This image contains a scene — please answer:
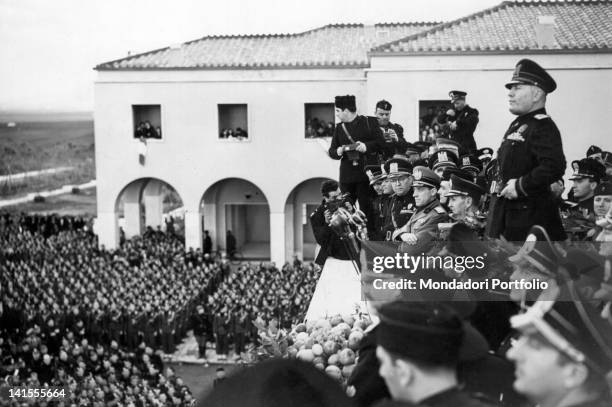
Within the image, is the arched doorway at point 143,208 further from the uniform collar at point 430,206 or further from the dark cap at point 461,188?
the dark cap at point 461,188

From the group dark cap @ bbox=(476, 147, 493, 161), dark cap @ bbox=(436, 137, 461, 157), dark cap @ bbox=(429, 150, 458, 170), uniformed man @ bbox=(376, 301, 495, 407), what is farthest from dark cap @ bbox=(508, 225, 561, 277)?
dark cap @ bbox=(476, 147, 493, 161)

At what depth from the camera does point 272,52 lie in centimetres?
2109

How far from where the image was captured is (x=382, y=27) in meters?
20.1

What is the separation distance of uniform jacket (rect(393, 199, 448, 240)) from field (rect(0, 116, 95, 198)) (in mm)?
19274

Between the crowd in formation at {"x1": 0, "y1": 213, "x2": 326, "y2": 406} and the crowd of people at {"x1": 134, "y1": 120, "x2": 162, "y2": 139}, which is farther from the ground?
the crowd of people at {"x1": 134, "y1": 120, "x2": 162, "y2": 139}

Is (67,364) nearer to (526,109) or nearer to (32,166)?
(526,109)

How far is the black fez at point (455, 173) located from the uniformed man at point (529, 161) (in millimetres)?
610

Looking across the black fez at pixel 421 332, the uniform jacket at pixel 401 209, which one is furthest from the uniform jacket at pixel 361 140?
the black fez at pixel 421 332

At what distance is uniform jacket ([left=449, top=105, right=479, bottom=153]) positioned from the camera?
Result: 24.7 feet

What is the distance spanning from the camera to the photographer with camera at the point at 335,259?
595 cm

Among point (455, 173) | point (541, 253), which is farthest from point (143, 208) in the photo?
point (541, 253)

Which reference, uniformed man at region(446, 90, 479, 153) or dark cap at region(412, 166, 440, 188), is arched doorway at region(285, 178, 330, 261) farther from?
dark cap at region(412, 166, 440, 188)

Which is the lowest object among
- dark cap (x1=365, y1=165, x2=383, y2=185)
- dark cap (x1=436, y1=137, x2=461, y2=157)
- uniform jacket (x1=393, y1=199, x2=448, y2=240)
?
uniform jacket (x1=393, y1=199, x2=448, y2=240)

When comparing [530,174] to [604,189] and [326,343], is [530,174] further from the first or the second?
[326,343]
